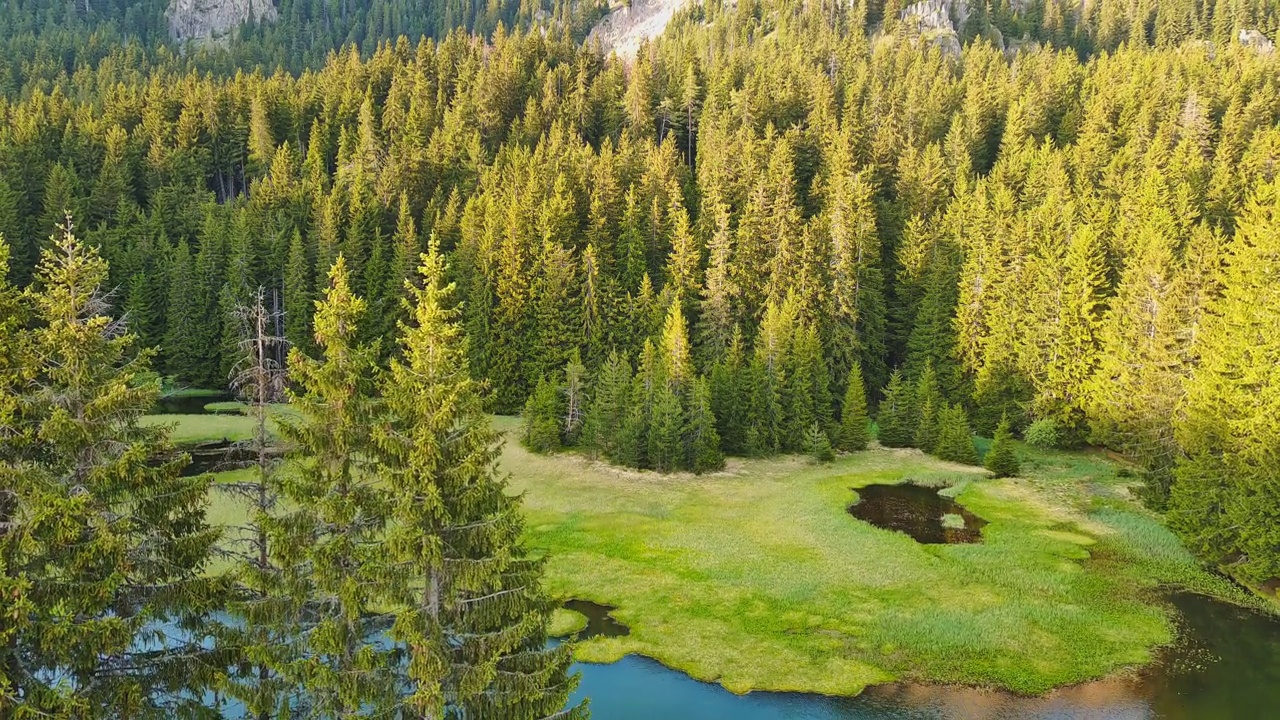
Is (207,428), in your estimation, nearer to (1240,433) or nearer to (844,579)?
(844,579)

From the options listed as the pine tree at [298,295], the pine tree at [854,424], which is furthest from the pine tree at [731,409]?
the pine tree at [298,295]

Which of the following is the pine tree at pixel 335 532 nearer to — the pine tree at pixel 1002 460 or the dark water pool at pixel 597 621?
the dark water pool at pixel 597 621

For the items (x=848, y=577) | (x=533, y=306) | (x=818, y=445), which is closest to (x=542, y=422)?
(x=533, y=306)

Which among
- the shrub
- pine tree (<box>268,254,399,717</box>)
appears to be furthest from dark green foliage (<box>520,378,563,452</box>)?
pine tree (<box>268,254,399,717</box>)

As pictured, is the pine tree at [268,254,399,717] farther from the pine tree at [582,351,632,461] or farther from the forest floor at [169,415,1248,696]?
the pine tree at [582,351,632,461]

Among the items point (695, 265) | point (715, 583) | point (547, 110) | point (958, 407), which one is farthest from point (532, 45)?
point (715, 583)

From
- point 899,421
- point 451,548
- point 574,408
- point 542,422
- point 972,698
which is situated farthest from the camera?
point 899,421

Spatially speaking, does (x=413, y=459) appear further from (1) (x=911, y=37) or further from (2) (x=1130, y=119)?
(1) (x=911, y=37)
